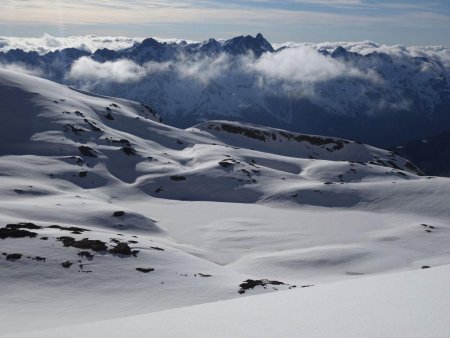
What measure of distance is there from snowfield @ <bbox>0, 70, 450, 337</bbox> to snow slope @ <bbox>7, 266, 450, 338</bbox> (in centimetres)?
6

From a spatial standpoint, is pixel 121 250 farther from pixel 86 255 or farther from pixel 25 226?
pixel 25 226

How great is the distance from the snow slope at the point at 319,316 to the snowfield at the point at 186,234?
0.06 m

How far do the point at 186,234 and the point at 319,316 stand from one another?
180ft

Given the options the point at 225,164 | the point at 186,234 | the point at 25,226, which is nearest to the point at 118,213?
the point at 186,234

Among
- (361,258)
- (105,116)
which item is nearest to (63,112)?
(105,116)

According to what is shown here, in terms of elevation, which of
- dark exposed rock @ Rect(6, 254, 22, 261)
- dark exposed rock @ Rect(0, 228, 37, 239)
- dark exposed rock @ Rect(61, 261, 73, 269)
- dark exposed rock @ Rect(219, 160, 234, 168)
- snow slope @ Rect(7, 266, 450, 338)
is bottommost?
dark exposed rock @ Rect(219, 160, 234, 168)

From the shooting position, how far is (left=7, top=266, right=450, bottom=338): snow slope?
9.43 meters

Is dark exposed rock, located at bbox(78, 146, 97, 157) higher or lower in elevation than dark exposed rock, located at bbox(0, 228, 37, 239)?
lower

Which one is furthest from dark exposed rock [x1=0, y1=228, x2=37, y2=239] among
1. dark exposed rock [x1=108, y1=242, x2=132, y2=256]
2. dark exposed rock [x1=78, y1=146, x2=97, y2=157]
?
dark exposed rock [x1=78, y1=146, x2=97, y2=157]

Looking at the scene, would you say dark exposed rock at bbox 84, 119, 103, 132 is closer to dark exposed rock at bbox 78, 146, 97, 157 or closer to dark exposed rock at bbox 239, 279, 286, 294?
dark exposed rock at bbox 78, 146, 97, 157

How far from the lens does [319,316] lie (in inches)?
416

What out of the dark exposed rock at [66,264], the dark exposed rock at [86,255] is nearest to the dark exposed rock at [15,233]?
the dark exposed rock at [86,255]

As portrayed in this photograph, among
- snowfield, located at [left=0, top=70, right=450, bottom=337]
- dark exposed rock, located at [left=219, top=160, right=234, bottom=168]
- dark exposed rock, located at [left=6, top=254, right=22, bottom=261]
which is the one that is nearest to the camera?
snowfield, located at [left=0, top=70, right=450, bottom=337]

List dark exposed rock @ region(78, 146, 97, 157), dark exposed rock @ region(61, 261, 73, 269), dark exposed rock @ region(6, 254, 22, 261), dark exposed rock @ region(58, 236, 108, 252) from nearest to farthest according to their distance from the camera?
dark exposed rock @ region(6, 254, 22, 261)
dark exposed rock @ region(61, 261, 73, 269)
dark exposed rock @ region(58, 236, 108, 252)
dark exposed rock @ region(78, 146, 97, 157)
